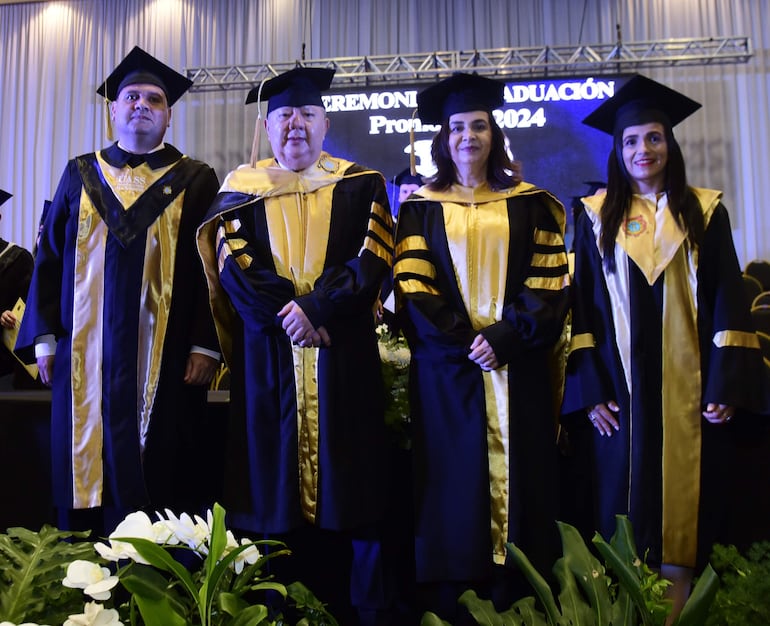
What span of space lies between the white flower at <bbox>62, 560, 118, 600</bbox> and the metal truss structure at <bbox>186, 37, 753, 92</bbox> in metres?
8.60

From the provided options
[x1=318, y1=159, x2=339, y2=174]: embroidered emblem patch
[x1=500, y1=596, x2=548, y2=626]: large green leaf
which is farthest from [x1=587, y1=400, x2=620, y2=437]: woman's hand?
[x1=500, y1=596, x2=548, y2=626]: large green leaf

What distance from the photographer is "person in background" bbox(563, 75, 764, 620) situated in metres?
2.54

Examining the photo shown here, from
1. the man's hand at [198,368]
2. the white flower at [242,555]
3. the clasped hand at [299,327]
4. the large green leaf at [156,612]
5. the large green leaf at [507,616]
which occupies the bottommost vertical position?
the large green leaf at [507,616]

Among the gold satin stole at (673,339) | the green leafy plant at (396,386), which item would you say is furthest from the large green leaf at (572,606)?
the green leafy plant at (396,386)

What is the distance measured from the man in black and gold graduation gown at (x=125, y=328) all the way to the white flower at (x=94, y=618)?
6.10 ft

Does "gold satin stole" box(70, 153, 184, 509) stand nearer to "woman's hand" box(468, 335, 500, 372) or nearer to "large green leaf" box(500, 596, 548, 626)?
"woman's hand" box(468, 335, 500, 372)

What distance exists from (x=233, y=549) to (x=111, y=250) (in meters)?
2.03

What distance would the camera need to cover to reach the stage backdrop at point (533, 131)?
868cm

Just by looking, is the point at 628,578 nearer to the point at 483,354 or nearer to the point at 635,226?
the point at 483,354

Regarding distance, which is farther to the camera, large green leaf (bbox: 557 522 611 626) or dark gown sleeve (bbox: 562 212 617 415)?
dark gown sleeve (bbox: 562 212 617 415)

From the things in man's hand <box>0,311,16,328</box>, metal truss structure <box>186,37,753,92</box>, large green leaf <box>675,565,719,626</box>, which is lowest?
large green leaf <box>675,565,719,626</box>

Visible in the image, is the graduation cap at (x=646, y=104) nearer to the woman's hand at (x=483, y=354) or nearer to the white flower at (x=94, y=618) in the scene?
the woman's hand at (x=483, y=354)

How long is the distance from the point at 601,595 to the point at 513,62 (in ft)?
31.0

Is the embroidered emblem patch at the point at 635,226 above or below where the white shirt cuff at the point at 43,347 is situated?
above
